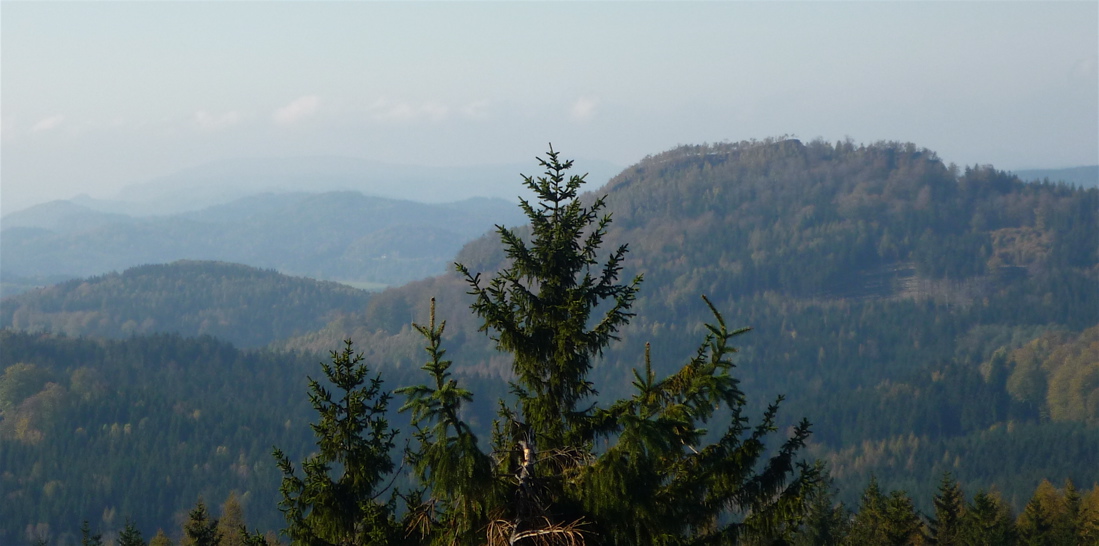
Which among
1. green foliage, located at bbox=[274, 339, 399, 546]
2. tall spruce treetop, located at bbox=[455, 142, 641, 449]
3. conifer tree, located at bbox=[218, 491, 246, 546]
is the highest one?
tall spruce treetop, located at bbox=[455, 142, 641, 449]

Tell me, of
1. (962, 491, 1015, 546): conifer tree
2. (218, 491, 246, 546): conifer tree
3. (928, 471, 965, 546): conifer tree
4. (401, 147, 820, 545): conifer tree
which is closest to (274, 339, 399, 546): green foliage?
(401, 147, 820, 545): conifer tree

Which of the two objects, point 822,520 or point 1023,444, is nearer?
point 822,520

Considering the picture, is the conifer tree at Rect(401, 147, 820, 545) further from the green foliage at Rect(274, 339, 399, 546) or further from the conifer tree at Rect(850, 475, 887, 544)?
the conifer tree at Rect(850, 475, 887, 544)

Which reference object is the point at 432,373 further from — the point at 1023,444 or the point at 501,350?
the point at 1023,444

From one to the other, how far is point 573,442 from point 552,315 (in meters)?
2.11

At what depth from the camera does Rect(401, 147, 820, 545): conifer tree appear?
1493cm

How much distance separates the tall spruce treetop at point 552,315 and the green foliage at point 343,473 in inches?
89.2

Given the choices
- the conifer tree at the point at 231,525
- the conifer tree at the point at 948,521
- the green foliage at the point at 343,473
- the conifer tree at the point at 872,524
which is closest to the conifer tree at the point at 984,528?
the conifer tree at the point at 948,521

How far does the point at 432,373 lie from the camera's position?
15.0m

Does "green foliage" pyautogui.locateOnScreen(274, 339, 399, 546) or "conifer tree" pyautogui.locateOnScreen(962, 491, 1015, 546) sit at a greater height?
"green foliage" pyautogui.locateOnScreen(274, 339, 399, 546)

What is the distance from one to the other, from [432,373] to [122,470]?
18500 centimetres

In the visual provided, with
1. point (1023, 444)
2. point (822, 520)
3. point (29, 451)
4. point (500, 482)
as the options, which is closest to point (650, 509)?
point (500, 482)

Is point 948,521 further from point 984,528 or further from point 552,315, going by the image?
point 552,315

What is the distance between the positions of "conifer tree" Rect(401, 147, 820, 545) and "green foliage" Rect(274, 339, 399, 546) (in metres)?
0.94
